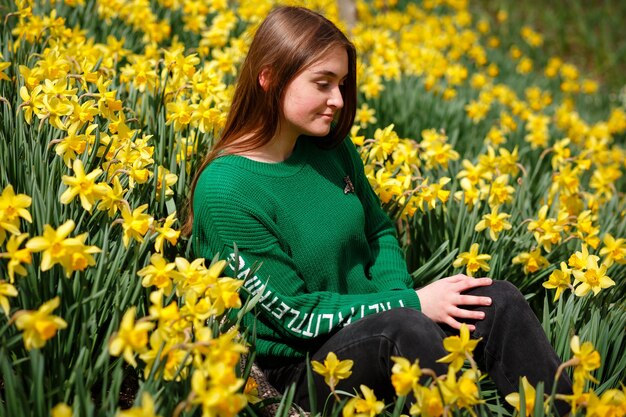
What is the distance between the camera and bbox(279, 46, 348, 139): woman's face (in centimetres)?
206

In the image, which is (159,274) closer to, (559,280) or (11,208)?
(11,208)

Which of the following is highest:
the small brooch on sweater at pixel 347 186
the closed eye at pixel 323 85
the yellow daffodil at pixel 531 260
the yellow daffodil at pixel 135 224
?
the closed eye at pixel 323 85

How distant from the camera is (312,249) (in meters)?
2.08

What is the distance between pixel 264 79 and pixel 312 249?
1.70 feet

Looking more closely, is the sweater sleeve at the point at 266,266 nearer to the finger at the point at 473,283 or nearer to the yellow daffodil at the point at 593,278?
the finger at the point at 473,283

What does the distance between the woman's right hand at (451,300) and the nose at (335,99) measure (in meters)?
0.58

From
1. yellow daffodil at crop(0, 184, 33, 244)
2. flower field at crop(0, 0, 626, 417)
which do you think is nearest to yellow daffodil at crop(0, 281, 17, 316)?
flower field at crop(0, 0, 626, 417)

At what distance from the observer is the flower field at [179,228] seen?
1490 millimetres

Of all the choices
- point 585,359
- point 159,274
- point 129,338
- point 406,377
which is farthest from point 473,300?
point 129,338

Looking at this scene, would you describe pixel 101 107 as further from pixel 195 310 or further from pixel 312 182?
pixel 195 310

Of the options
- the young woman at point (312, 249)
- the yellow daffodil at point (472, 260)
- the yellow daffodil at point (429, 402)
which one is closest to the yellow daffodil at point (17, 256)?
the young woman at point (312, 249)

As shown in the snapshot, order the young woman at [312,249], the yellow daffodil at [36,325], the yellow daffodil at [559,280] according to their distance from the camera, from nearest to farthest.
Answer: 1. the yellow daffodil at [36,325]
2. the young woman at [312,249]
3. the yellow daffodil at [559,280]

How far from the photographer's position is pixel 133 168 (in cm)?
203

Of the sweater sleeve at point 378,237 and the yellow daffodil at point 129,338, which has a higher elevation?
the yellow daffodil at point 129,338
